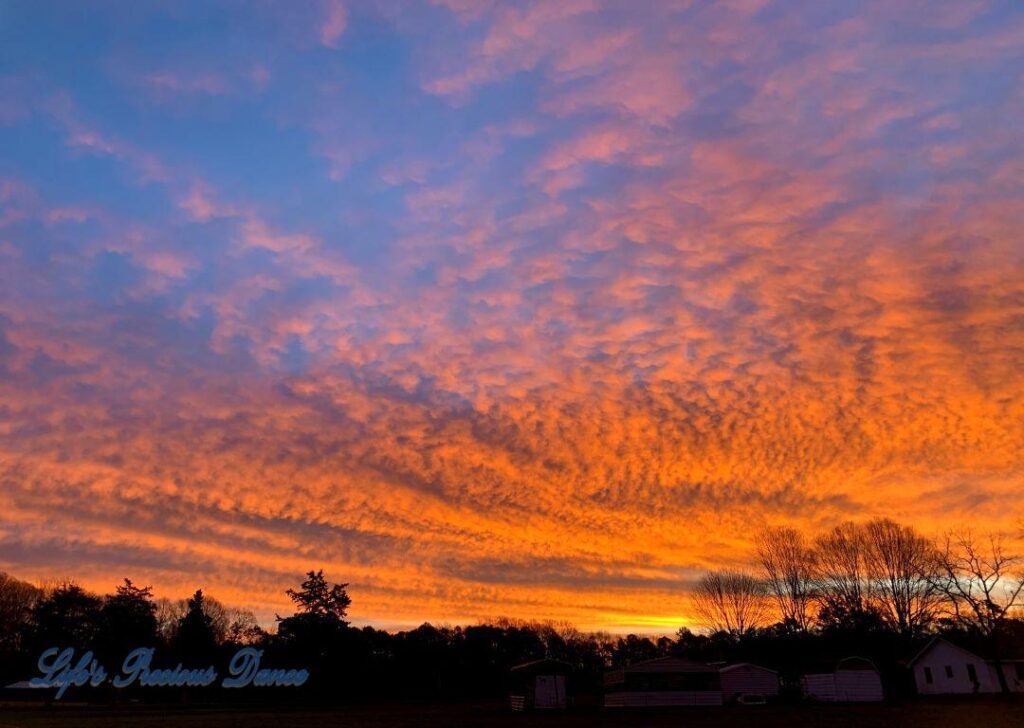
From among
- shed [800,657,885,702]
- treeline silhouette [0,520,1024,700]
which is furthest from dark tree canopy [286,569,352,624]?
shed [800,657,885,702]

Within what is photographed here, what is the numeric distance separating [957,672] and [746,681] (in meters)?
21.2

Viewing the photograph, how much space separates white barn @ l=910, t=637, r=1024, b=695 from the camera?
72.4 metres

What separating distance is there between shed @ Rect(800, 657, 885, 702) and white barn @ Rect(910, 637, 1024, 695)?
5.95m

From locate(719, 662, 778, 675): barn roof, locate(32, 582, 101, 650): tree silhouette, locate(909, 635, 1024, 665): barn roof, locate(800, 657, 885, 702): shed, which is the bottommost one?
locate(800, 657, 885, 702): shed

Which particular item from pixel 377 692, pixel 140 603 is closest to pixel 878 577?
pixel 377 692

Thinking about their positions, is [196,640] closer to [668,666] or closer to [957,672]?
[668,666]

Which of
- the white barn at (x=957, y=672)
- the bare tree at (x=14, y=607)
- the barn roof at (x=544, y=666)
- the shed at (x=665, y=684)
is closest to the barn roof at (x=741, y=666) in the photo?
the shed at (x=665, y=684)

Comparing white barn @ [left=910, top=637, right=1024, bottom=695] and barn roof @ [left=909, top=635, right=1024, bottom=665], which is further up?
barn roof @ [left=909, top=635, right=1024, bottom=665]

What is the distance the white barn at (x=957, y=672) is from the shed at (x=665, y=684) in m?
22.2

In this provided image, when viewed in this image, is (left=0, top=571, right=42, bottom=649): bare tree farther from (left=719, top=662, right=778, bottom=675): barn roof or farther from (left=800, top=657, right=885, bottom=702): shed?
(left=800, top=657, right=885, bottom=702): shed

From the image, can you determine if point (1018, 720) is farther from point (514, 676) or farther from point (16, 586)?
point (16, 586)

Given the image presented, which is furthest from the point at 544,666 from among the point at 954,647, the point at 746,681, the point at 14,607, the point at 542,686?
the point at 14,607

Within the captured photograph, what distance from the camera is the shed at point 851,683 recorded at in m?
71.4

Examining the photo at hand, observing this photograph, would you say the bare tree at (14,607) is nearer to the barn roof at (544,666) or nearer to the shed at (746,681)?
the barn roof at (544,666)
